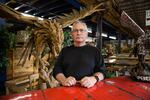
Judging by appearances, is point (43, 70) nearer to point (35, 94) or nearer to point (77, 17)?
point (77, 17)

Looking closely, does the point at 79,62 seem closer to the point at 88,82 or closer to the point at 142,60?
the point at 88,82

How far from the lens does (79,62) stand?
62.7 inches

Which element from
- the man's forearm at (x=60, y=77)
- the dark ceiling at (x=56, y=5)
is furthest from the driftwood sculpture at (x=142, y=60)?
the dark ceiling at (x=56, y=5)

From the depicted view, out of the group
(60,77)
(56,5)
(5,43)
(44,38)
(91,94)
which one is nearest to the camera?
(91,94)

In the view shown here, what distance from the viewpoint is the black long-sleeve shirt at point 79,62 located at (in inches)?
61.5

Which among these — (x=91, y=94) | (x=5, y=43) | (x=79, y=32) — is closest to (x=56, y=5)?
(x=5, y=43)

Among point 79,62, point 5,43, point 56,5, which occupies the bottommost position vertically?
point 79,62

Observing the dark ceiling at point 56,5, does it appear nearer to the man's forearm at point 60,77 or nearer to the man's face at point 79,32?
the man's face at point 79,32

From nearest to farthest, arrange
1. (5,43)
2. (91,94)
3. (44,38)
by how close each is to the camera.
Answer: (91,94) → (44,38) → (5,43)

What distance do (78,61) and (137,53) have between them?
519mm

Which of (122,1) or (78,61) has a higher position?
(122,1)

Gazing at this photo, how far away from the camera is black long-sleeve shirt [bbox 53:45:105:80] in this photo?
5.13 ft

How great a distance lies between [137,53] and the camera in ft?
5.07

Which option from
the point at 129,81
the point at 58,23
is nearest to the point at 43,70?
the point at 58,23
